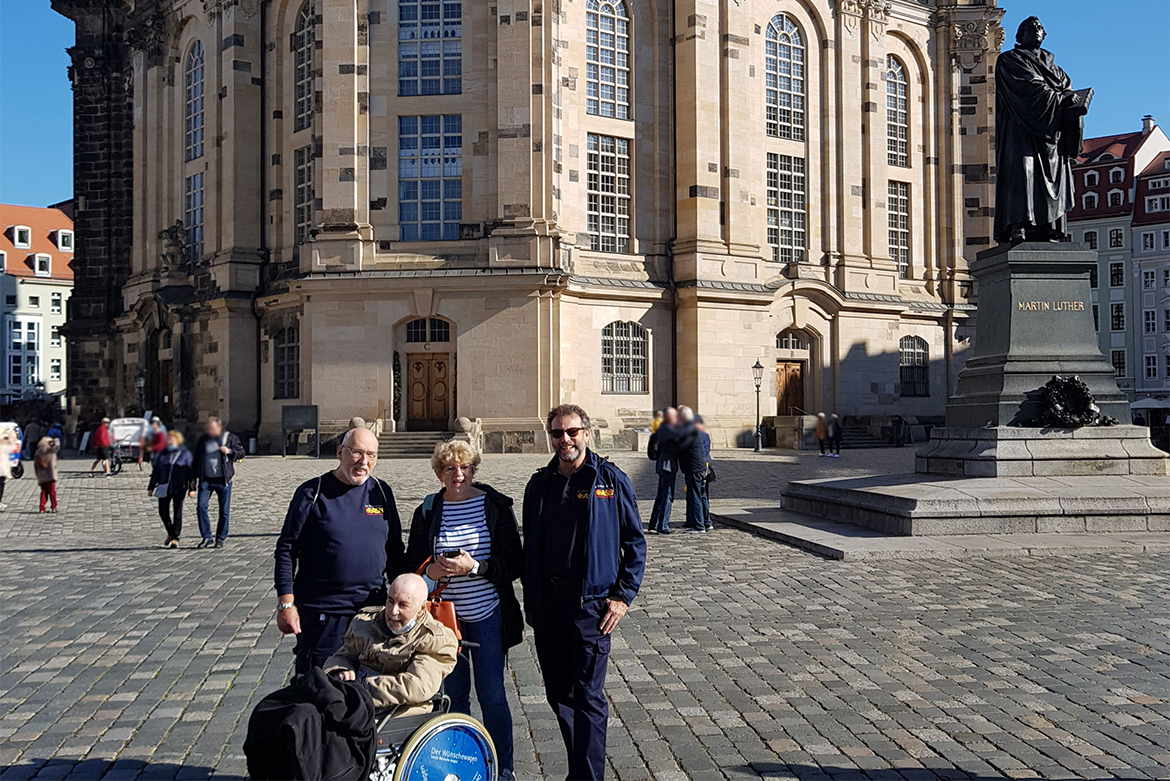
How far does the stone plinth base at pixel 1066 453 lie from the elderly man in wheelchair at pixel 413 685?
1156 cm

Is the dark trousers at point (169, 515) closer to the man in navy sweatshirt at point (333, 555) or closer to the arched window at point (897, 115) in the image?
the man in navy sweatshirt at point (333, 555)

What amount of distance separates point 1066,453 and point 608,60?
2733cm

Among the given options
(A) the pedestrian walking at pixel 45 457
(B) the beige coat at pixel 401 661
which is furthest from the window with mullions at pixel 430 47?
(B) the beige coat at pixel 401 661

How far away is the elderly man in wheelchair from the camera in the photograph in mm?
4266

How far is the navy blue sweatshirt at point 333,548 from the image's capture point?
500cm

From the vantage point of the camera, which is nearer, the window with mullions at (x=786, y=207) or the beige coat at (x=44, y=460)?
the beige coat at (x=44, y=460)

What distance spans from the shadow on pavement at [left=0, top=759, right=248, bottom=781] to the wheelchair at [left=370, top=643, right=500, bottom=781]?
4.27ft

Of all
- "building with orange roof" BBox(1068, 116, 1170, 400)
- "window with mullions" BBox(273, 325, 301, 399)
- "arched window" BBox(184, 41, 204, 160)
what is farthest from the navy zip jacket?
"building with orange roof" BBox(1068, 116, 1170, 400)

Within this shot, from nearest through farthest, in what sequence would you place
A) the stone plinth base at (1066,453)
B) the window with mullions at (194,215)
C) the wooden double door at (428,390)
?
the stone plinth base at (1066,453) < the wooden double door at (428,390) < the window with mullions at (194,215)

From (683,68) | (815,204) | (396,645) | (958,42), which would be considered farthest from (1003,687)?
(958,42)

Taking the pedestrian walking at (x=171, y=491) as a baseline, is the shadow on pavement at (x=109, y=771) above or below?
below

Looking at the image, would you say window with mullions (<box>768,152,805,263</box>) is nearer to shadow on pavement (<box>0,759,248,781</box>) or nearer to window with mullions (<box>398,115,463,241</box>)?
window with mullions (<box>398,115,463,241</box>)

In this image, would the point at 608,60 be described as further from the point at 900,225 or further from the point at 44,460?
the point at 44,460

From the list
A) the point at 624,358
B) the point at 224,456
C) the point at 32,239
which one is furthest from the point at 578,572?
the point at 32,239
